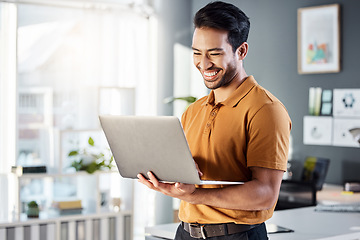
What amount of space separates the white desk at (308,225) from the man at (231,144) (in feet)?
2.27

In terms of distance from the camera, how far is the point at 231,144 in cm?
164

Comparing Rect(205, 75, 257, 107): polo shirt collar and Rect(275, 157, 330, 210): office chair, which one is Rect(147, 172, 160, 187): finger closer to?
Rect(205, 75, 257, 107): polo shirt collar

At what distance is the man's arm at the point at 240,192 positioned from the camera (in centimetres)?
155

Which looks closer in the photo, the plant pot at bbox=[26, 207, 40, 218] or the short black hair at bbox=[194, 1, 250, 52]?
the short black hair at bbox=[194, 1, 250, 52]

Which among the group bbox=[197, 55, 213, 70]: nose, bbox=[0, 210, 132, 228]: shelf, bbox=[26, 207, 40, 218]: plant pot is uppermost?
bbox=[197, 55, 213, 70]: nose

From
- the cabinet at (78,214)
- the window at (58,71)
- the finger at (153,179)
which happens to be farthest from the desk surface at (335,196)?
the finger at (153,179)

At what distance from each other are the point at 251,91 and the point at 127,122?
1.24 feet

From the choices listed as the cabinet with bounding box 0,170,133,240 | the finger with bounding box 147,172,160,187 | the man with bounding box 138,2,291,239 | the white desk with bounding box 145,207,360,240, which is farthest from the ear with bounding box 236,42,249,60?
the cabinet with bounding box 0,170,133,240

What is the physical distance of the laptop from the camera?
4.99 ft

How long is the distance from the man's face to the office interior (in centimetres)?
273

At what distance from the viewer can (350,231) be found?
2.47 m

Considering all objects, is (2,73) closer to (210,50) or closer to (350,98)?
(350,98)

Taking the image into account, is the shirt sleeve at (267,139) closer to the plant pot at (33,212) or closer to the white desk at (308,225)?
the white desk at (308,225)

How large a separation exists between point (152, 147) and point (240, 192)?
0.27 m
